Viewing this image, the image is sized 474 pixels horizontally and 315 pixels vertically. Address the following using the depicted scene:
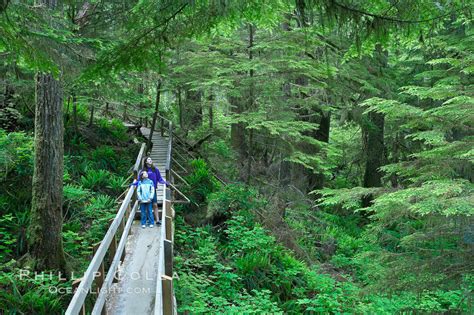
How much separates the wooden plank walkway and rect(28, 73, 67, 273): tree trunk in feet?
5.26

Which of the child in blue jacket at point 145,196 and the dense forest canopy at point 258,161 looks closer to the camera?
the dense forest canopy at point 258,161

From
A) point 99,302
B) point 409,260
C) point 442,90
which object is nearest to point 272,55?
point 442,90

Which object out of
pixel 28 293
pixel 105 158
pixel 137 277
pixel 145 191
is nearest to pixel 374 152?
pixel 105 158

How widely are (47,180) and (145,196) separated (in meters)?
2.08

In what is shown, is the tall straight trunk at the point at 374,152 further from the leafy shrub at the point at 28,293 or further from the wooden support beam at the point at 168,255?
the leafy shrub at the point at 28,293

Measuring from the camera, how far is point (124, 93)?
1277cm

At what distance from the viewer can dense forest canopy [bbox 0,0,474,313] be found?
5.21m

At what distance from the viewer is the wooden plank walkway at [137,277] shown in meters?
5.76

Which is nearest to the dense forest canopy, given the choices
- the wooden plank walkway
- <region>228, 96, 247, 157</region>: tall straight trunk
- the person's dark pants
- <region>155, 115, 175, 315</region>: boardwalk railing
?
<region>228, 96, 247, 157</region>: tall straight trunk

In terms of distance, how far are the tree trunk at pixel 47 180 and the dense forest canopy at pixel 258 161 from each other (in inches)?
1.2

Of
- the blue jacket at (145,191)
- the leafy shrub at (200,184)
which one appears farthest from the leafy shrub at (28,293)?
the leafy shrub at (200,184)

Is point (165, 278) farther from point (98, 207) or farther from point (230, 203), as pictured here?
point (230, 203)

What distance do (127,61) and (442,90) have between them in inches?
224

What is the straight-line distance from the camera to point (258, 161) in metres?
20.5
